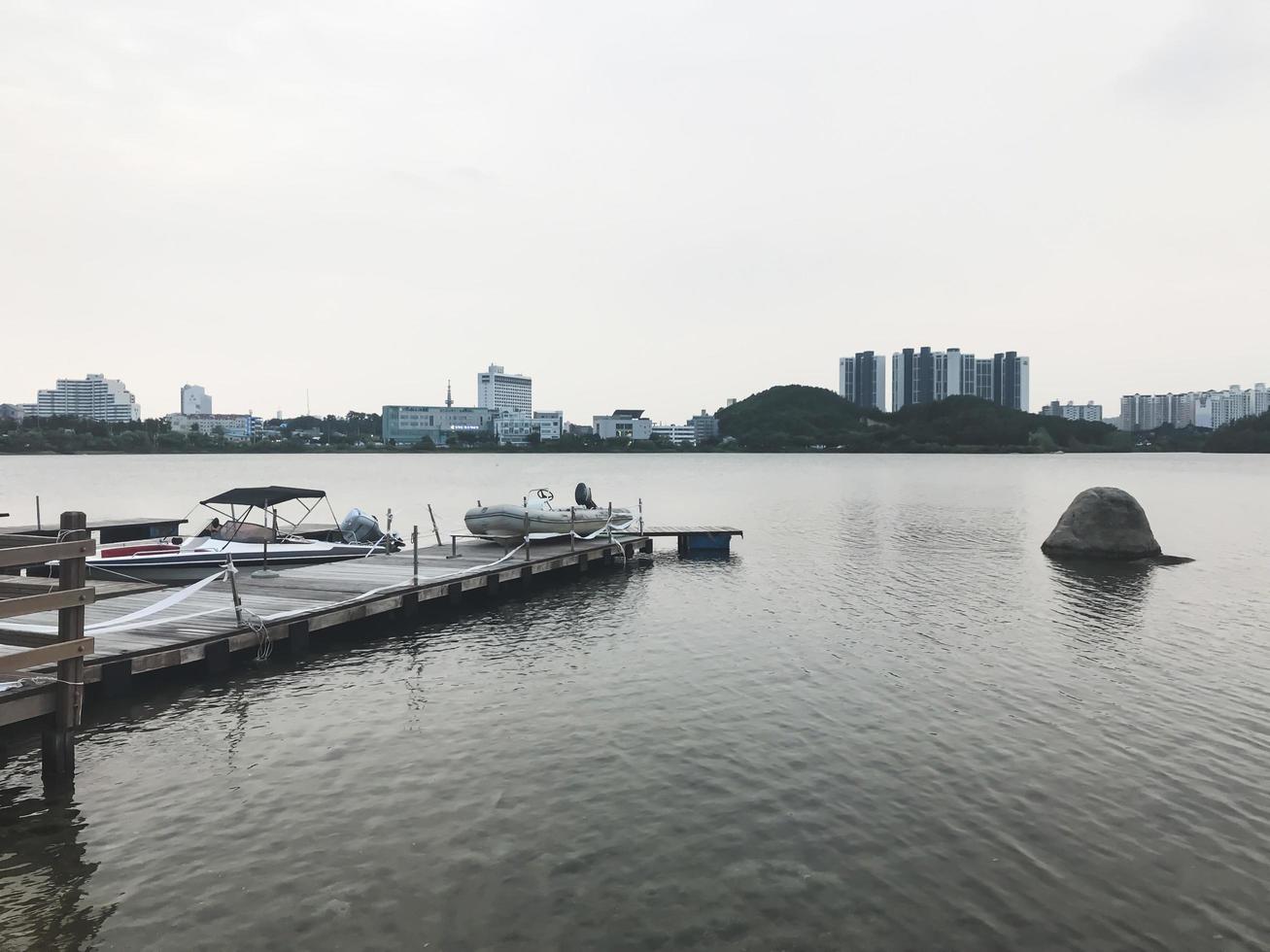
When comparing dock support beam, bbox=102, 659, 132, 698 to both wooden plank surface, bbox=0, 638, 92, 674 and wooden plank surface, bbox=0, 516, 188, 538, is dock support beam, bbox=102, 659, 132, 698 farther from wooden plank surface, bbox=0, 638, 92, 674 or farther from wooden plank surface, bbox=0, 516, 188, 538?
wooden plank surface, bbox=0, 516, 188, 538

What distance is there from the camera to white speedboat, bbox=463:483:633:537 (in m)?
30.2

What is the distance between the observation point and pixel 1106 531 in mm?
33375

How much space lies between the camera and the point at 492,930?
7.44 meters

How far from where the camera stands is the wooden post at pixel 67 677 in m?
9.59

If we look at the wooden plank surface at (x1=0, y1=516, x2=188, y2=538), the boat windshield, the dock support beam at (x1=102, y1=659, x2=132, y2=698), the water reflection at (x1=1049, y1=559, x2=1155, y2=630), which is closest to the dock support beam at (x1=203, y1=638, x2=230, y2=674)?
the dock support beam at (x1=102, y1=659, x2=132, y2=698)

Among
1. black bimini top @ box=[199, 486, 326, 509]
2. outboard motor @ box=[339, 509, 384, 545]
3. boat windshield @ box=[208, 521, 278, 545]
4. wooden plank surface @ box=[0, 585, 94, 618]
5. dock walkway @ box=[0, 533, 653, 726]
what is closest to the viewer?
wooden plank surface @ box=[0, 585, 94, 618]

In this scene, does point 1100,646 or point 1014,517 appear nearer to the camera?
point 1100,646

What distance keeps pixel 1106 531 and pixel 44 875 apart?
36413 millimetres

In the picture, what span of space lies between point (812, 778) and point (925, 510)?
52655 millimetres

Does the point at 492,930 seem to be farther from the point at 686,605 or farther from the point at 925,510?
the point at 925,510

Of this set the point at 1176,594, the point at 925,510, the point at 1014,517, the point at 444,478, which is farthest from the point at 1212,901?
the point at 444,478

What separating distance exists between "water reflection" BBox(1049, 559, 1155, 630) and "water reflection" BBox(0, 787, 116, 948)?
22.1 meters

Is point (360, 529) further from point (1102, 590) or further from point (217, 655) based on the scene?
point (1102, 590)

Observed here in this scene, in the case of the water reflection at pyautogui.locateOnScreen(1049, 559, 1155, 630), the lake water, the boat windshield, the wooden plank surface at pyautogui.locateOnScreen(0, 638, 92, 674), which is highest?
the wooden plank surface at pyautogui.locateOnScreen(0, 638, 92, 674)
